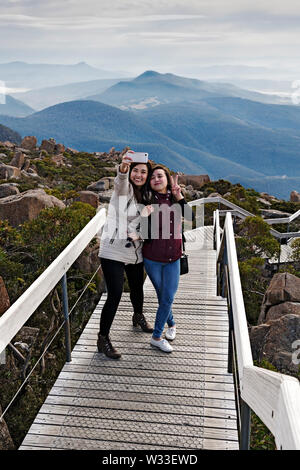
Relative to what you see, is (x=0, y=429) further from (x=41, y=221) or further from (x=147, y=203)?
(x=41, y=221)

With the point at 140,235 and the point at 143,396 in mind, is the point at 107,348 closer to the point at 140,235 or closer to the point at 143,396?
the point at 143,396

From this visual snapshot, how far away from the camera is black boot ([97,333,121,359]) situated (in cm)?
391

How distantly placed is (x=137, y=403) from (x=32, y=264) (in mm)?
3886

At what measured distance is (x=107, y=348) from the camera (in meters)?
3.93

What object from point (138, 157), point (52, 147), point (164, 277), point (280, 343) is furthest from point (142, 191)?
point (52, 147)

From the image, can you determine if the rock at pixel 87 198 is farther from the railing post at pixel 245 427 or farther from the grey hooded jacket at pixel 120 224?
the railing post at pixel 245 427

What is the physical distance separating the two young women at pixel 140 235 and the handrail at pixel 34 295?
321mm

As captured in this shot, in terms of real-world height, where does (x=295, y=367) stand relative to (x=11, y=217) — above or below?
below

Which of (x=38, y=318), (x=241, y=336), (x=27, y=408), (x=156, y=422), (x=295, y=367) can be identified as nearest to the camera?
(x=241, y=336)

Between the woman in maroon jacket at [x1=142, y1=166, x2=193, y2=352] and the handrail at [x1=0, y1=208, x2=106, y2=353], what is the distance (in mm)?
625

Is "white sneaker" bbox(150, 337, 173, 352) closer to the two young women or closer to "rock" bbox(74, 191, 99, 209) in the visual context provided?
the two young women
